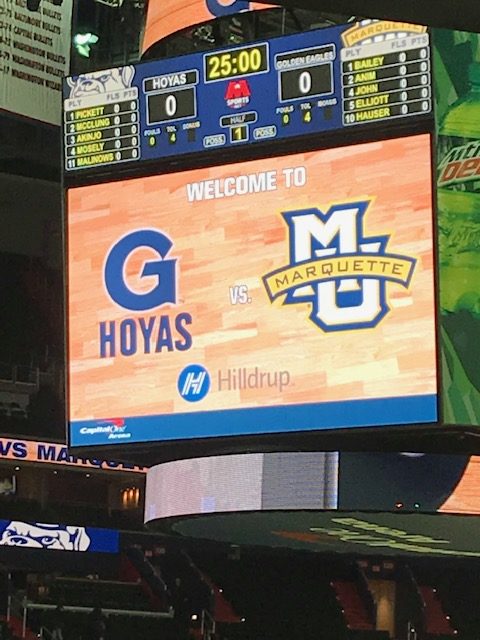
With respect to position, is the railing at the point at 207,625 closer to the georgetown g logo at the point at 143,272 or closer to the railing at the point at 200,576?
the railing at the point at 200,576

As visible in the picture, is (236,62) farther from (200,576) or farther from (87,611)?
(200,576)

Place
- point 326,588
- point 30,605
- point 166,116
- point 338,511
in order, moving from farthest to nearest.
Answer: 1. point 326,588
2. point 30,605
3. point 166,116
4. point 338,511

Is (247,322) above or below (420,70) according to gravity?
below

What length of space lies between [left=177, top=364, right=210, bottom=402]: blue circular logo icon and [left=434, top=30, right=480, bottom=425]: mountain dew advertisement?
5.16 ft

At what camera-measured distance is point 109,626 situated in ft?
52.3

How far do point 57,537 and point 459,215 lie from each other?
9.08 m

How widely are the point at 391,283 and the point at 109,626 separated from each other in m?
9.51

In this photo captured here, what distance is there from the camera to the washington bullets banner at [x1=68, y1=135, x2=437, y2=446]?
7520mm

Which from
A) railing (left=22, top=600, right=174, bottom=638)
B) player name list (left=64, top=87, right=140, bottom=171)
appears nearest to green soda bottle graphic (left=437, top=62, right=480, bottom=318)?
player name list (left=64, top=87, right=140, bottom=171)

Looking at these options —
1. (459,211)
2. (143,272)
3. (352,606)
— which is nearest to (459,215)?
(459,211)

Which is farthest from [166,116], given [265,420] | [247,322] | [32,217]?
[32,217]

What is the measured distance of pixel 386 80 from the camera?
301 inches

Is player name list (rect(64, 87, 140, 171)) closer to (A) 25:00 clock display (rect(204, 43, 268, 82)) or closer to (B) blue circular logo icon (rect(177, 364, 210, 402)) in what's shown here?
(A) 25:00 clock display (rect(204, 43, 268, 82))

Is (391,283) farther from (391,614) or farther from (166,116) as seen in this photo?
(391,614)
